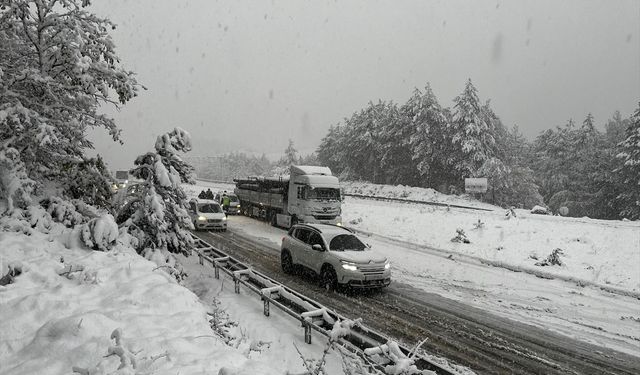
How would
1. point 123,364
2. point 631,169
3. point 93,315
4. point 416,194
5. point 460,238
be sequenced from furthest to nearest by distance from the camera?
point 416,194
point 631,169
point 460,238
point 93,315
point 123,364

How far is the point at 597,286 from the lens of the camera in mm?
14305

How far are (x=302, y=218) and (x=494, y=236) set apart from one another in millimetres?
10682

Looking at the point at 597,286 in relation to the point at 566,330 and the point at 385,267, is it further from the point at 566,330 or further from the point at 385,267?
the point at 385,267

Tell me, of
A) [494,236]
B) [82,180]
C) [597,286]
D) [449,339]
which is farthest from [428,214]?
[82,180]

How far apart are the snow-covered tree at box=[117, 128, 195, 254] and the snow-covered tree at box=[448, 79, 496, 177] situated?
42564 millimetres

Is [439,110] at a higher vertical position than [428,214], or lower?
higher

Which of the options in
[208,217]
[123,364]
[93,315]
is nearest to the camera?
[123,364]

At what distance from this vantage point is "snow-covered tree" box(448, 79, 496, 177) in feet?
158

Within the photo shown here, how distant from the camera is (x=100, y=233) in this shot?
29.9 ft

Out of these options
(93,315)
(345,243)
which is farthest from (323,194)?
(93,315)

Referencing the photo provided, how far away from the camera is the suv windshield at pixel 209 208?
2398cm

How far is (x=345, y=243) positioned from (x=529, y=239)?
499 inches

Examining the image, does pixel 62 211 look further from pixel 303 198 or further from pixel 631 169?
pixel 631 169

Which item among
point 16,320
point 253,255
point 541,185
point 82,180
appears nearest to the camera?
point 16,320
